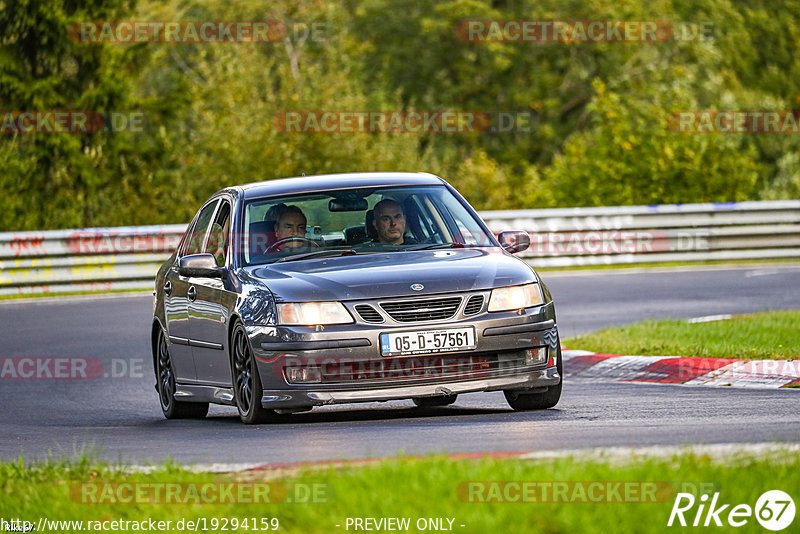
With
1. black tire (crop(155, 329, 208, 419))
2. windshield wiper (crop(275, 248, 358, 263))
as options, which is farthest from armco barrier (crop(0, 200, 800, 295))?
windshield wiper (crop(275, 248, 358, 263))

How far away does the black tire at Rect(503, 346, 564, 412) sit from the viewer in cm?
1012

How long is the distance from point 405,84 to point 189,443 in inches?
1784

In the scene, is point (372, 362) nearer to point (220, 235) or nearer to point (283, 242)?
point (283, 242)

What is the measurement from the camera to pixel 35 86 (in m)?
33.4

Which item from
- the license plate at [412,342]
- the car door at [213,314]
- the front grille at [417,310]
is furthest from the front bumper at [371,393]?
the car door at [213,314]

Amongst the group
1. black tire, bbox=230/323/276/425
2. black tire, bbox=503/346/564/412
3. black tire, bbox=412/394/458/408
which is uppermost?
black tire, bbox=230/323/276/425

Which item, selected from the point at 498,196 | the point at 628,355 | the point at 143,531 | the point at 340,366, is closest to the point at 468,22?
the point at 498,196

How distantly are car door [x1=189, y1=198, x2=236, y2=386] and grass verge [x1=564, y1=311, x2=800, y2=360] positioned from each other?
159 inches

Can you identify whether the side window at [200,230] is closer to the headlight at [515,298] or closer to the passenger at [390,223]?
the passenger at [390,223]

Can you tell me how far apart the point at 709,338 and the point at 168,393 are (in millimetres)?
4808

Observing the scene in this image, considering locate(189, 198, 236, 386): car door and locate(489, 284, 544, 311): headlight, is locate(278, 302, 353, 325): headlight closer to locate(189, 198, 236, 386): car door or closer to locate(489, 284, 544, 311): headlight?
locate(189, 198, 236, 386): car door

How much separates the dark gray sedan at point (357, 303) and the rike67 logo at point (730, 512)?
143 inches

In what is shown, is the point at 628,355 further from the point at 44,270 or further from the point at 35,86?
the point at 35,86

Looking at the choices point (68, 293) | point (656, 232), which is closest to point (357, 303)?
point (68, 293)
